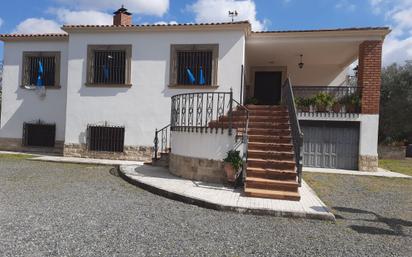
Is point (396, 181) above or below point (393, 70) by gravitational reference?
below

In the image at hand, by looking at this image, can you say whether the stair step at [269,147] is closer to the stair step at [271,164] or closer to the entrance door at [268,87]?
the stair step at [271,164]

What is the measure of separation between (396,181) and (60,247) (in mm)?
9676

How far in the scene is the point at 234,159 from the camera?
7.47 meters

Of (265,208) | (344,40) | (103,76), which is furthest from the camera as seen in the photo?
(103,76)

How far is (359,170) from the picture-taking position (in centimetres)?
1197

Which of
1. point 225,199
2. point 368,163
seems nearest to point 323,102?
point 368,163

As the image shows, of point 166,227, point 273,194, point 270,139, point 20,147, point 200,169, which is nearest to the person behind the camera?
point 166,227

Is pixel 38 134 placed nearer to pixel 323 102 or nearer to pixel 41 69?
pixel 41 69

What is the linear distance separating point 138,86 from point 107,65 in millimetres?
1567

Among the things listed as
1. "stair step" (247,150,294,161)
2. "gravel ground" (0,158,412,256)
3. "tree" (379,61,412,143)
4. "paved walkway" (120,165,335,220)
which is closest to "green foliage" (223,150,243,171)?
"stair step" (247,150,294,161)

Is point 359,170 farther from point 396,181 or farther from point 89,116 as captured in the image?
point 89,116

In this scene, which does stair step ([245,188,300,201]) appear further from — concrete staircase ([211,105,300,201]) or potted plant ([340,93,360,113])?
potted plant ([340,93,360,113])

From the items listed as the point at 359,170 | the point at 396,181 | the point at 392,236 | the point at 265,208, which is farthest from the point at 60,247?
the point at 359,170

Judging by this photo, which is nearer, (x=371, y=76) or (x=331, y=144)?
(x=371, y=76)
